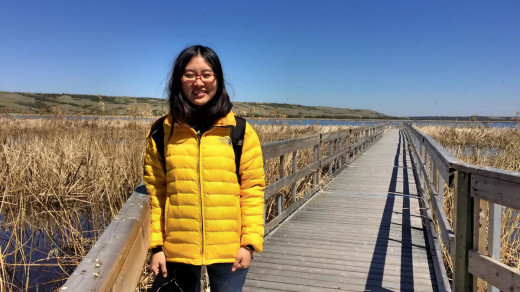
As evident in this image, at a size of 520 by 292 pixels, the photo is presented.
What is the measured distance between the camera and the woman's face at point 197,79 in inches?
67.4

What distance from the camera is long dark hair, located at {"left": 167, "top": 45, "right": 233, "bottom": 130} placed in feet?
5.59

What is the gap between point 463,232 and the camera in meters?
2.23

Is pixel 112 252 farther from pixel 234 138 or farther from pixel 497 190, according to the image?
pixel 497 190

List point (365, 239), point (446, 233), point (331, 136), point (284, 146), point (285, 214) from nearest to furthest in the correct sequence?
point (446, 233), point (365, 239), point (284, 146), point (285, 214), point (331, 136)

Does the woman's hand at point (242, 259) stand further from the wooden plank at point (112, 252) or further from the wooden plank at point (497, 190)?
the wooden plank at point (497, 190)

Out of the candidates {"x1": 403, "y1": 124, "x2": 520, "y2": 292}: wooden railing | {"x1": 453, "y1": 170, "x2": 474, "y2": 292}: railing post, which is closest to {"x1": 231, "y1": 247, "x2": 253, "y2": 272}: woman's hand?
{"x1": 403, "y1": 124, "x2": 520, "y2": 292}: wooden railing

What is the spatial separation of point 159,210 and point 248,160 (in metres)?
0.48

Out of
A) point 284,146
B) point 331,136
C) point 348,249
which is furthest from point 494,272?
point 331,136

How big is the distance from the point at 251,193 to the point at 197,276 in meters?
0.46

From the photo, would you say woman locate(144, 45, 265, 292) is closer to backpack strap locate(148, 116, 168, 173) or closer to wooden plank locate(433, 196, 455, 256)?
backpack strap locate(148, 116, 168, 173)

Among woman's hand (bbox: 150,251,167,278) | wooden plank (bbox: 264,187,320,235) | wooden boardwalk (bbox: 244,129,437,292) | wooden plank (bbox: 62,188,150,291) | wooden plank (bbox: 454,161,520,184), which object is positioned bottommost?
wooden boardwalk (bbox: 244,129,437,292)

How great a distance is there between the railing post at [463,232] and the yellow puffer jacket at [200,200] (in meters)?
1.33

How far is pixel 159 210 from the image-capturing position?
67.2 inches

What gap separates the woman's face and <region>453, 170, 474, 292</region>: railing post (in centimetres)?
165
